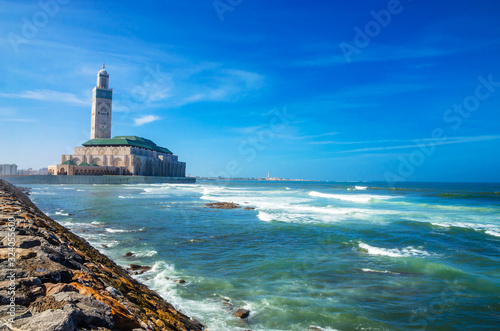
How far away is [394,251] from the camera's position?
12164 mm

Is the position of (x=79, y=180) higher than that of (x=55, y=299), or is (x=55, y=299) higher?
(x=55, y=299)

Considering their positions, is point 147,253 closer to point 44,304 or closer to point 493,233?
point 44,304

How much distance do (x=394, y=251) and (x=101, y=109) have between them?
113 meters

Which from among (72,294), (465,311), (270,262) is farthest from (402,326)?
(72,294)

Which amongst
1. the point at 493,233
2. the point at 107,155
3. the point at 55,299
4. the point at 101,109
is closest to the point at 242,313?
the point at 55,299

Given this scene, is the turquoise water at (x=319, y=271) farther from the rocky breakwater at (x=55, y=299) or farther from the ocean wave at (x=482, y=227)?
the rocky breakwater at (x=55, y=299)

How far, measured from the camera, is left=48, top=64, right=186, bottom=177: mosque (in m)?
85.8

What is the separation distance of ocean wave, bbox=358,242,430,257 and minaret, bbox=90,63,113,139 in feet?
363

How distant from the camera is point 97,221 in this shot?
18.6 metres

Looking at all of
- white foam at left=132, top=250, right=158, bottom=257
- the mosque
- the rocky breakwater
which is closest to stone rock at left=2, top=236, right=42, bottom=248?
the rocky breakwater

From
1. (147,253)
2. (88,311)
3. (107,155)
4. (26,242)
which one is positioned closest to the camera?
(88,311)

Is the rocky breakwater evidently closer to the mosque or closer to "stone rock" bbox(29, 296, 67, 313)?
"stone rock" bbox(29, 296, 67, 313)

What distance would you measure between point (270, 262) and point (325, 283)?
244cm

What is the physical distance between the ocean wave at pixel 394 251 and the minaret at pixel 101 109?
111 meters
